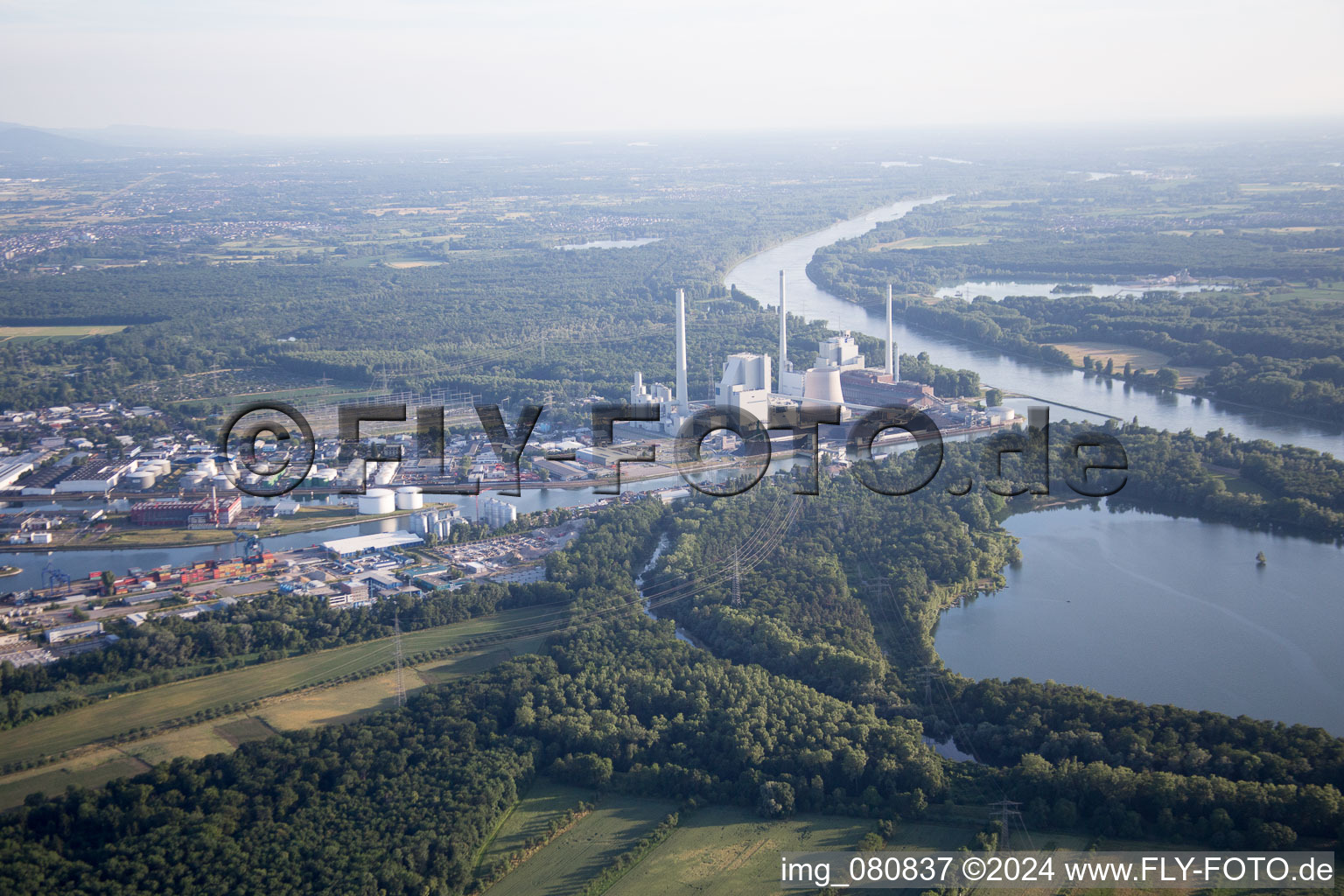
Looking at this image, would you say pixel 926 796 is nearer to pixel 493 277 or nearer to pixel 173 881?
pixel 173 881

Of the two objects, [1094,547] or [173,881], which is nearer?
[173,881]

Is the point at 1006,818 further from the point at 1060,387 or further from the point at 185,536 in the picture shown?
the point at 1060,387

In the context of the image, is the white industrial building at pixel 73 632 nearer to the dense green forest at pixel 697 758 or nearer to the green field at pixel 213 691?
the dense green forest at pixel 697 758

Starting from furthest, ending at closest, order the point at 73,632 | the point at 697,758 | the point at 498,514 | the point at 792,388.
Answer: the point at 792,388
the point at 498,514
the point at 73,632
the point at 697,758

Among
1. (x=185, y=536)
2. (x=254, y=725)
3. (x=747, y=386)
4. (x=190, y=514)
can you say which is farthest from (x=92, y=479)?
(x=747, y=386)

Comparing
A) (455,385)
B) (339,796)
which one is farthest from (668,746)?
(455,385)

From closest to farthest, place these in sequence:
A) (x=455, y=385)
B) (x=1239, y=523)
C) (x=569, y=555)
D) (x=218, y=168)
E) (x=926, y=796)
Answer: (x=926, y=796) < (x=569, y=555) < (x=1239, y=523) < (x=455, y=385) < (x=218, y=168)
